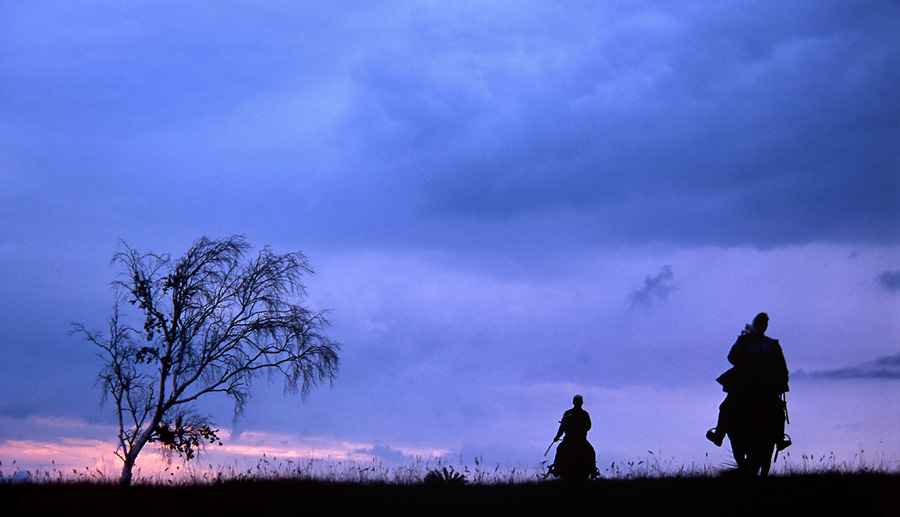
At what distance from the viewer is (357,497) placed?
39.6ft

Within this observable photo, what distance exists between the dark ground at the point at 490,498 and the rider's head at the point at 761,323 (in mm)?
2542

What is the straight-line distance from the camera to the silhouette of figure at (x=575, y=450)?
15.6 m

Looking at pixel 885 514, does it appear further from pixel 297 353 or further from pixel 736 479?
pixel 297 353

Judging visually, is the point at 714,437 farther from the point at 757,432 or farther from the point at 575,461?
the point at 575,461

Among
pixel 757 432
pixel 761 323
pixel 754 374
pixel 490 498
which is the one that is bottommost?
pixel 490 498

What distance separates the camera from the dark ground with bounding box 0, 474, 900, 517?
1041 cm

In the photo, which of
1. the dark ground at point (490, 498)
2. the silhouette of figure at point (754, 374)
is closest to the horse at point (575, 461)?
the dark ground at point (490, 498)

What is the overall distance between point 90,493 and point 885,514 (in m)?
12.3

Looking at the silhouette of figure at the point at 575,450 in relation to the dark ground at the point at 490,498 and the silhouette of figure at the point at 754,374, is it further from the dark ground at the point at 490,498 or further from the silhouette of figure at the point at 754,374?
the silhouette of figure at the point at 754,374

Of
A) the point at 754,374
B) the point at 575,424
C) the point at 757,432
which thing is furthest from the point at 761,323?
the point at 575,424

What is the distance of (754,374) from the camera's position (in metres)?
11.9

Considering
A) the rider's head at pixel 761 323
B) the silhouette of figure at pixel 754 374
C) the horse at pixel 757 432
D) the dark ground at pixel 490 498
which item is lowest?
the dark ground at pixel 490 498

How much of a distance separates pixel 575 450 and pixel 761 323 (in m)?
5.43

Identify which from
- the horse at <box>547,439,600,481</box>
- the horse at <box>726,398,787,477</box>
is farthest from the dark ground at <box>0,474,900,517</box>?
the horse at <box>547,439,600,481</box>
